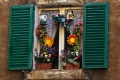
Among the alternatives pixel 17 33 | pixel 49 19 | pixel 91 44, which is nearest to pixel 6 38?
pixel 17 33

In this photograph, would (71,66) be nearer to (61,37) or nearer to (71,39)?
(71,39)

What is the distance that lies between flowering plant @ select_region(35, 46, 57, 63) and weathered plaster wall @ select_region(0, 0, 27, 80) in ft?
1.69

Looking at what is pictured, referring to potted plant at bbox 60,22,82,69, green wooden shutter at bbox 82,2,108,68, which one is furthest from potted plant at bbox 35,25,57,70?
green wooden shutter at bbox 82,2,108,68

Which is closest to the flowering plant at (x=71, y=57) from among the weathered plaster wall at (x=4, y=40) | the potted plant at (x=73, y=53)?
the potted plant at (x=73, y=53)

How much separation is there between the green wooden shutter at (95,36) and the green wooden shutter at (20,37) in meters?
1.18

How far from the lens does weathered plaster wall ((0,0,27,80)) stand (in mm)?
11273

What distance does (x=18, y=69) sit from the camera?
1117 cm

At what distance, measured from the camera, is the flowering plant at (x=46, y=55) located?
1116 cm

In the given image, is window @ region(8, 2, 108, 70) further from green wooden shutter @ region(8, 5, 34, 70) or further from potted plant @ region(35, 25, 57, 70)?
potted plant @ region(35, 25, 57, 70)

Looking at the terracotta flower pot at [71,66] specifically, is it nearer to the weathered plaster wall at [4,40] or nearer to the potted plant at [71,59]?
the potted plant at [71,59]

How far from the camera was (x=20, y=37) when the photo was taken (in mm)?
11297

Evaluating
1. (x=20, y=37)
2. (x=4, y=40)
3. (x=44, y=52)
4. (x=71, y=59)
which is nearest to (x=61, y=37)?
(x=44, y=52)

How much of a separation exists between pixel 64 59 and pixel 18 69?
100cm

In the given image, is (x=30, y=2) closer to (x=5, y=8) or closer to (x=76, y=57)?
(x=5, y=8)
